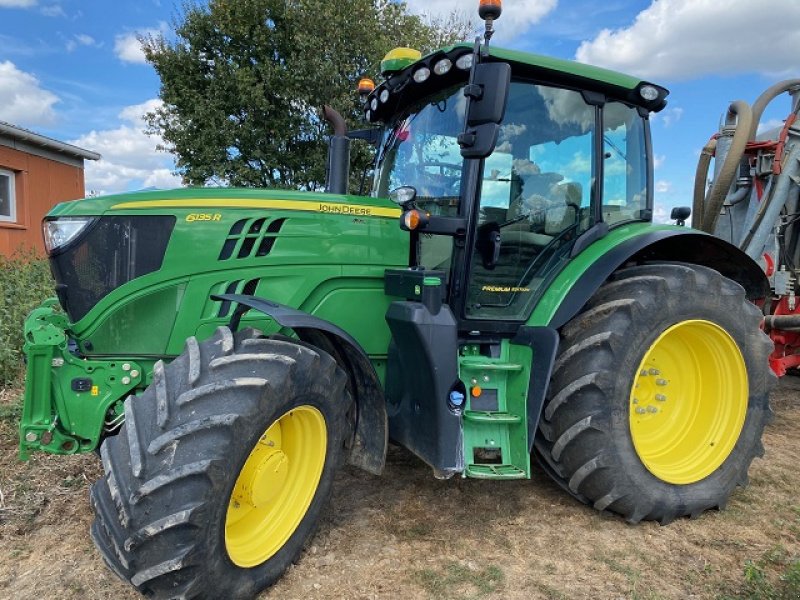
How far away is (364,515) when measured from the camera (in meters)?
3.32

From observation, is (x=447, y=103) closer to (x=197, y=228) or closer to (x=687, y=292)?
(x=197, y=228)

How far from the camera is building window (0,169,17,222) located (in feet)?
39.7

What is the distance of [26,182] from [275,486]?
1250 centimetres

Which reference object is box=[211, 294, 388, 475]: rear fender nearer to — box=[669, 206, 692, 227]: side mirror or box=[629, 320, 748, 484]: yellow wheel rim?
box=[629, 320, 748, 484]: yellow wheel rim

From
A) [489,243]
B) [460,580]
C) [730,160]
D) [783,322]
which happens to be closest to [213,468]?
[460,580]

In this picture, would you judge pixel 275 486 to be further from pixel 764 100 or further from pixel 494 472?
pixel 764 100

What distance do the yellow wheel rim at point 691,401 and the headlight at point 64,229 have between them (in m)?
2.95

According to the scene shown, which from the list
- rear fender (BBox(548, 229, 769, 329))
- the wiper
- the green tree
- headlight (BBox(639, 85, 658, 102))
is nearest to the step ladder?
rear fender (BBox(548, 229, 769, 329))

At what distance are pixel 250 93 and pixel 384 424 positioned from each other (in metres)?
11.3

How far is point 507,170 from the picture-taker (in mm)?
3268

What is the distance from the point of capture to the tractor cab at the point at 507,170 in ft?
10.3

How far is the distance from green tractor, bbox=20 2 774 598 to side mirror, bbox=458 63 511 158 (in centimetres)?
1

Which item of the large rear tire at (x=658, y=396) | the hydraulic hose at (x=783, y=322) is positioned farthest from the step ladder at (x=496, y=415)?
the hydraulic hose at (x=783, y=322)

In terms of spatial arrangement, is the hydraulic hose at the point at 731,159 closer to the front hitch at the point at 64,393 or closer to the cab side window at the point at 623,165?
the cab side window at the point at 623,165
